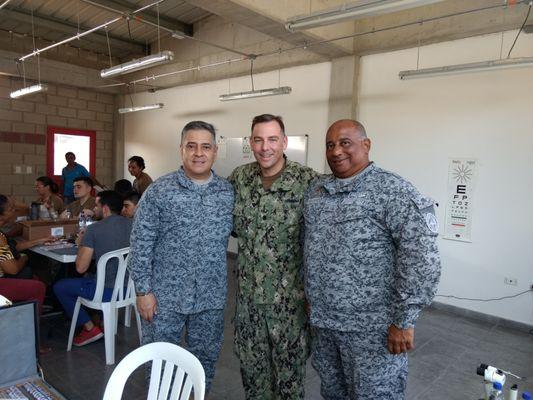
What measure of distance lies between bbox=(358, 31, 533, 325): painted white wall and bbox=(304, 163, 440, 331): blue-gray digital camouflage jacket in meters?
3.10

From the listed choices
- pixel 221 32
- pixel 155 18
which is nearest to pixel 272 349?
pixel 221 32

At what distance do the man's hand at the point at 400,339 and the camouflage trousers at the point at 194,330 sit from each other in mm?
834

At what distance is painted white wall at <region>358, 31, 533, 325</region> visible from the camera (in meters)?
3.94

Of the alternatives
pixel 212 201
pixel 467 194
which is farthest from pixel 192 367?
pixel 467 194

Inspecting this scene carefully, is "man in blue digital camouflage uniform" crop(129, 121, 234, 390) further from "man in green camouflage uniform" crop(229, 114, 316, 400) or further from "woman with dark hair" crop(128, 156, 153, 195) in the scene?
"woman with dark hair" crop(128, 156, 153, 195)

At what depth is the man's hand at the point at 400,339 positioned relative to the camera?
1.50 m

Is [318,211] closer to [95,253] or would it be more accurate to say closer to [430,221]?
[430,221]

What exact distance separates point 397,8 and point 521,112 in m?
2.20

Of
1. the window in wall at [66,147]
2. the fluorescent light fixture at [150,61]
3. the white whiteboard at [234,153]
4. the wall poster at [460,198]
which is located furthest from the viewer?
the window in wall at [66,147]

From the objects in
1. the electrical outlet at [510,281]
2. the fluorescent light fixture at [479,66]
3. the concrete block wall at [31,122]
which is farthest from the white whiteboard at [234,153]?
the concrete block wall at [31,122]

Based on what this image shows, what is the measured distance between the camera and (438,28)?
14.2 feet

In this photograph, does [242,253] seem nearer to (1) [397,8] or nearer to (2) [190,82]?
(1) [397,8]

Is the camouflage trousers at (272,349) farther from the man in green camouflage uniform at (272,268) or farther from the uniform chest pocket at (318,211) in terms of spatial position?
the uniform chest pocket at (318,211)

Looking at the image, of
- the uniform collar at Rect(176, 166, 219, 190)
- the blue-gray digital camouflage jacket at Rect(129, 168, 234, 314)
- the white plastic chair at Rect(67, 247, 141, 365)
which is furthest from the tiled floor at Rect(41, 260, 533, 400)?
the uniform collar at Rect(176, 166, 219, 190)
